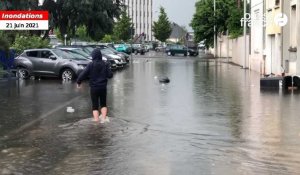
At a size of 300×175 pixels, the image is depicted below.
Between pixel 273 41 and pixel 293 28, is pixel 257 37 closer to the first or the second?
pixel 273 41

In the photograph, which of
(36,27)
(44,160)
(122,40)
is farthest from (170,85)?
(122,40)

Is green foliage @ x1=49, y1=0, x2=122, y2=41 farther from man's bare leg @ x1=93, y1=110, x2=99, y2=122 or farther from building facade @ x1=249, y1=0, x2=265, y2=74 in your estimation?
man's bare leg @ x1=93, y1=110, x2=99, y2=122

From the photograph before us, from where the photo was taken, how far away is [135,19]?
17638cm

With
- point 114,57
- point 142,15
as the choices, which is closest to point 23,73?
point 114,57

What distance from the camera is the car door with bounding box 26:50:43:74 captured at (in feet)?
91.6

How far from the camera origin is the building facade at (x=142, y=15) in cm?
17500

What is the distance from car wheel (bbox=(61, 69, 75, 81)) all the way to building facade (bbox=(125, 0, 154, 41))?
145990 mm

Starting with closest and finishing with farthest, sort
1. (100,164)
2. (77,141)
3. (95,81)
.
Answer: (100,164), (77,141), (95,81)

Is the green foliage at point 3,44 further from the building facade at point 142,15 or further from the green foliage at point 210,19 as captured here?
the building facade at point 142,15

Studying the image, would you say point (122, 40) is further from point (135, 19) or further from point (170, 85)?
point (170, 85)

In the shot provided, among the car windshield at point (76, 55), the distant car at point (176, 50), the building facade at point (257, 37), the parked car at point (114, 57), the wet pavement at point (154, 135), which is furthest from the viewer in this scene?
the distant car at point (176, 50)

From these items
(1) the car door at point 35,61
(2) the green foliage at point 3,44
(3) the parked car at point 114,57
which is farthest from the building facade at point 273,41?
(2) the green foliage at point 3,44

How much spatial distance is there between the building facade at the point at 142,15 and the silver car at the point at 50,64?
14476 centimetres

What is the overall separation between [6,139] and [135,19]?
550 ft
